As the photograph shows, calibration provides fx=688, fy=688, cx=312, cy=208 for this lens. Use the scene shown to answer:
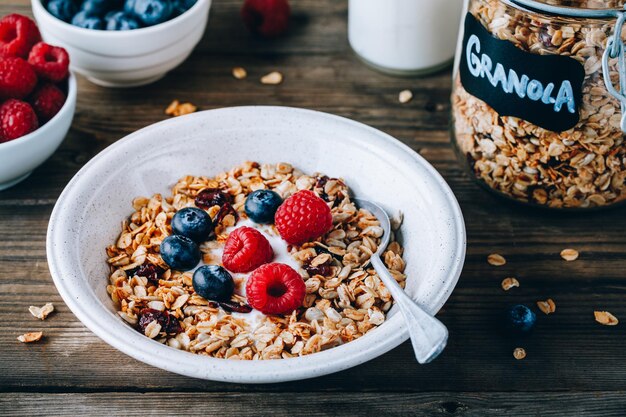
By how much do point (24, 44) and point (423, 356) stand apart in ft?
2.43

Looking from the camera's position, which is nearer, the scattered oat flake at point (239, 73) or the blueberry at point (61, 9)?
A: the blueberry at point (61, 9)

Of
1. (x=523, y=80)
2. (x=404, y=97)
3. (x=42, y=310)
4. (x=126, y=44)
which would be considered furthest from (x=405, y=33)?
(x=42, y=310)

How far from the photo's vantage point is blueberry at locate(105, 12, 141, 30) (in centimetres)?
106

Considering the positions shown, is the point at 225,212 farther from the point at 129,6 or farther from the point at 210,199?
the point at 129,6

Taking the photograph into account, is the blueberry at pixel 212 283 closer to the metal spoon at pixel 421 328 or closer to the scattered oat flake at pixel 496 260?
the metal spoon at pixel 421 328

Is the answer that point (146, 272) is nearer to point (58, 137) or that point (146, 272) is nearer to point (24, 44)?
→ point (58, 137)

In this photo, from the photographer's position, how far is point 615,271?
35.1 inches

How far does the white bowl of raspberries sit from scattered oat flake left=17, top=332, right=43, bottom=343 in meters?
0.25

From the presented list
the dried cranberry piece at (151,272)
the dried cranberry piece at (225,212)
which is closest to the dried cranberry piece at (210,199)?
the dried cranberry piece at (225,212)

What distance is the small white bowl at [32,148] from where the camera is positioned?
35.7 inches

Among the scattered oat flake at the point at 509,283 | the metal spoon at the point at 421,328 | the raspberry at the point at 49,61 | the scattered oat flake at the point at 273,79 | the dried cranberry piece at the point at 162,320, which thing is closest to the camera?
the metal spoon at the point at 421,328

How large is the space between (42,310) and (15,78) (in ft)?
1.05

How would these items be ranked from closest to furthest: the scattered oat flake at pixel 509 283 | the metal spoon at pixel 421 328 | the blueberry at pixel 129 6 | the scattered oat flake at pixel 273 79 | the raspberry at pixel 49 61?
the metal spoon at pixel 421 328, the scattered oat flake at pixel 509 283, the raspberry at pixel 49 61, the blueberry at pixel 129 6, the scattered oat flake at pixel 273 79

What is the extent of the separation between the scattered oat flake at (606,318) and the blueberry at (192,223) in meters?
0.49
